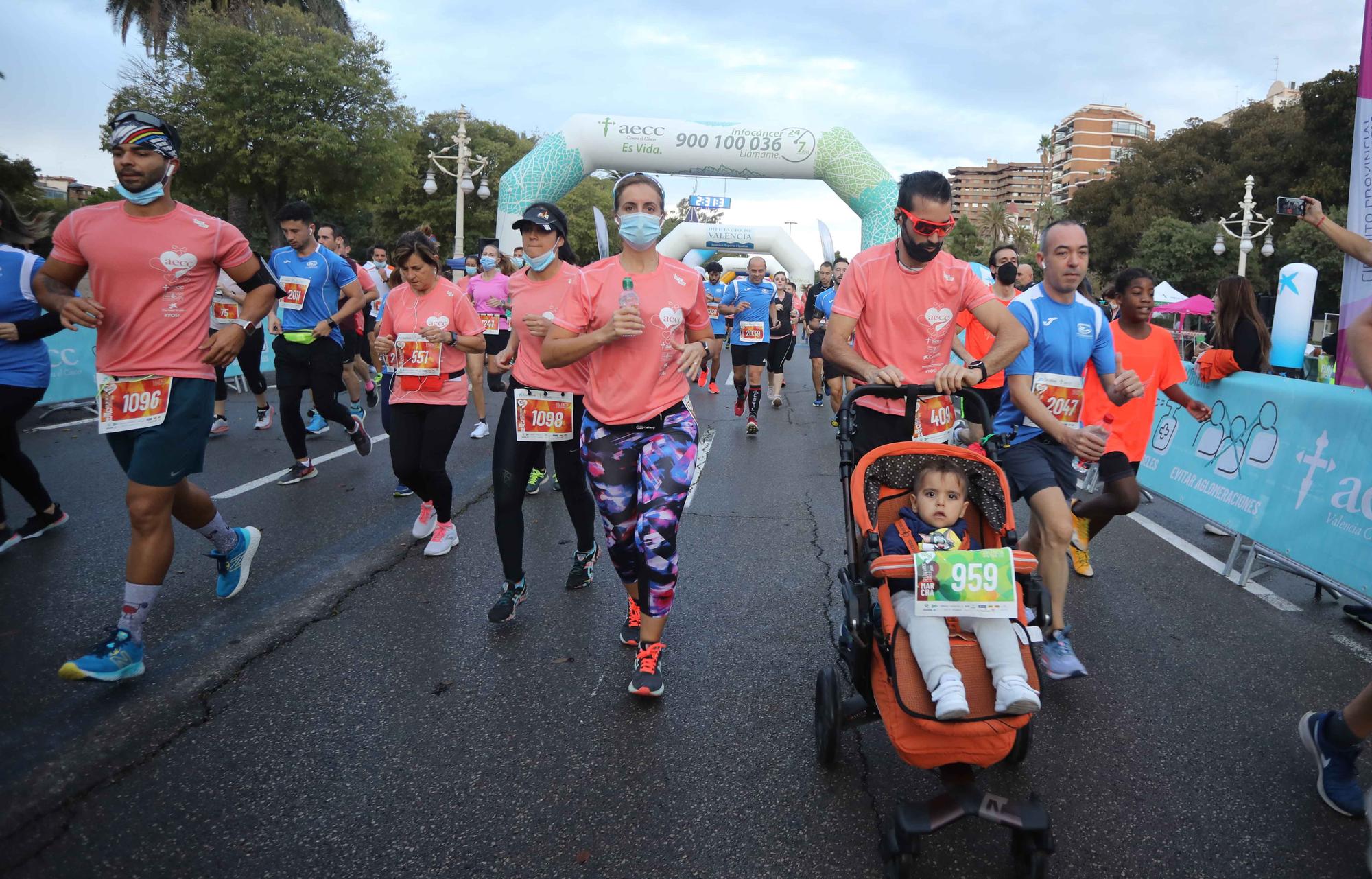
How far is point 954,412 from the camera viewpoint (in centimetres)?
365

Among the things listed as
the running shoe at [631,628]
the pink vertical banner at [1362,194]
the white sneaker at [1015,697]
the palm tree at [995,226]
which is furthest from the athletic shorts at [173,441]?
the palm tree at [995,226]

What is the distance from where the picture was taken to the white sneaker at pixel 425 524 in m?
5.54

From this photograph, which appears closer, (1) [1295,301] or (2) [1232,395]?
(2) [1232,395]

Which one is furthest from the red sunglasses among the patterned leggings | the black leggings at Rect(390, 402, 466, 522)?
the black leggings at Rect(390, 402, 466, 522)

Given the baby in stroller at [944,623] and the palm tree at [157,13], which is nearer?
the baby in stroller at [944,623]

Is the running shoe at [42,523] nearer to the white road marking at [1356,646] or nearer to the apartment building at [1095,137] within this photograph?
the white road marking at [1356,646]

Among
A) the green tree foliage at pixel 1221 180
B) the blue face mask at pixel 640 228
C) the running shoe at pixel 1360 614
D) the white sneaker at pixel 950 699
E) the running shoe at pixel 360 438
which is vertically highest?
the green tree foliage at pixel 1221 180

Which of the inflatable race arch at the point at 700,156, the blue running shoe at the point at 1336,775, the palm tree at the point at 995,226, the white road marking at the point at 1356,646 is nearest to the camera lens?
the blue running shoe at the point at 1336,775

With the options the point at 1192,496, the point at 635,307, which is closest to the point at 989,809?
the point at 635,307

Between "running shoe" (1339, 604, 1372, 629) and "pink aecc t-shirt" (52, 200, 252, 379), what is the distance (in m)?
6.08

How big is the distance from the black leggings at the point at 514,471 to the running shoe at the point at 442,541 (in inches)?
42.8

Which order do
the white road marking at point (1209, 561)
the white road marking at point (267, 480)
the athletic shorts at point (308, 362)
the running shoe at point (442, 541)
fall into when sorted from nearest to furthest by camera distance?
the white road marking at point (1209, 561) → the running shoe at point (442, 541) → the white road marking at point (267, 480) → the athletic shorts at point (308, 362)

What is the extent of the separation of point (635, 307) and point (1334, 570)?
14.4ft

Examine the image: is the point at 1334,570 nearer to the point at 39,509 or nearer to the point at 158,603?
the point at 158,603
